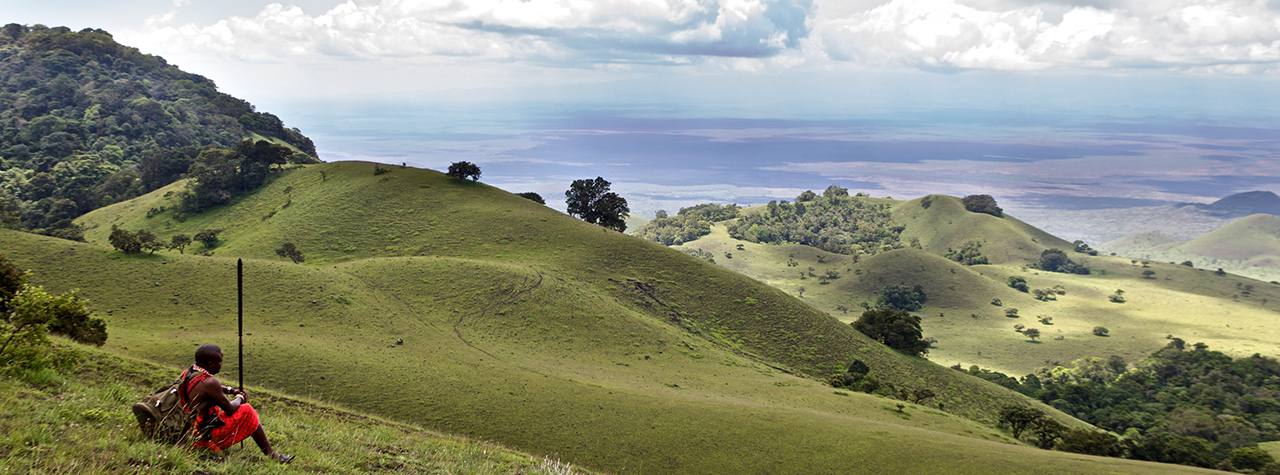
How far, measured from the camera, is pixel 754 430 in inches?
977

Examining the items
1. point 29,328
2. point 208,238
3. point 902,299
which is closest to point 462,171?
point 208,238

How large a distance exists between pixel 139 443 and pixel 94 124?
495 ft

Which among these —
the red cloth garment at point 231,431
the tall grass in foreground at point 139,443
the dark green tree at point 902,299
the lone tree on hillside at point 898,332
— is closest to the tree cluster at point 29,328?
the tall grass in foreground at point 139,443

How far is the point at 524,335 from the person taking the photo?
135ft

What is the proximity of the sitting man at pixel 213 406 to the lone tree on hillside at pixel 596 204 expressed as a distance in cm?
7743

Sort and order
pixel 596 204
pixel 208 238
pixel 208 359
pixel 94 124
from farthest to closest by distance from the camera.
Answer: pixel 94 124 < pixel 596 204 < pixel 208 238 < pixel 208 359

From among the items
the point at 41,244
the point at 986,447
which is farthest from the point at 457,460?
the point at 41,244

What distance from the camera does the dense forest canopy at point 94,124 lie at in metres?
90.0

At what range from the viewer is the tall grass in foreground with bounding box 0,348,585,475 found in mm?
7188

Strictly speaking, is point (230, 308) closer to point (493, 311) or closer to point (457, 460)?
point (493, 311)

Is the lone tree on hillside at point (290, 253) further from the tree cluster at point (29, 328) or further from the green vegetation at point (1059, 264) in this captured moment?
the green vegetation at point (1059, 264)

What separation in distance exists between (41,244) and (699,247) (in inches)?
6587

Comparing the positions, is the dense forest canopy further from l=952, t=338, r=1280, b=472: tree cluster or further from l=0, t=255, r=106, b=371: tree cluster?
l=952, t=338, r=1280, b=472: tree cluster

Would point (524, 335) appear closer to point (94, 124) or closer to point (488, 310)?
point (488, 310)
